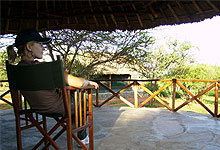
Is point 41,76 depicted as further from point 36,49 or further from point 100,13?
point 100,13

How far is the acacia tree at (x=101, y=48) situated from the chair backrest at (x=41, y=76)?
21.1 feet

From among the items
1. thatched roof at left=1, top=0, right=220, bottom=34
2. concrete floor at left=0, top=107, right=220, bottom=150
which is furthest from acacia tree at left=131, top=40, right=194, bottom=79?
thatched roof at left=1, top=0, right=220, bottom=34

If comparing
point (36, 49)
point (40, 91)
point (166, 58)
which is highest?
point (166, 58)

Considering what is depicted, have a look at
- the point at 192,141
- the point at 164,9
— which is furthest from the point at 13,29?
the point at 192,141

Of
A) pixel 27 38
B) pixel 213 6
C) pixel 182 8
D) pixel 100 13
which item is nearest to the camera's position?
pixel 27 38

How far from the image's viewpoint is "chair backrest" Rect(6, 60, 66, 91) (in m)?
1.40

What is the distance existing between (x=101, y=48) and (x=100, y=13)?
6146 mm

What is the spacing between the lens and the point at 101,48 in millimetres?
9023

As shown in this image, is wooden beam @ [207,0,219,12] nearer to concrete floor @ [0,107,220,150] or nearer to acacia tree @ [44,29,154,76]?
concrete floor @ [0,107,220,150]

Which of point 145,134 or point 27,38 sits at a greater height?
point 27,38

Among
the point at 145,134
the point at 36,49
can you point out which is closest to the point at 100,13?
the point at 36,49

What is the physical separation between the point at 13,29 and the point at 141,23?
2243 mm

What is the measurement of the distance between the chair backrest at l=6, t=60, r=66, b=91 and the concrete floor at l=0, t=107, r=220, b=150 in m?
1.13

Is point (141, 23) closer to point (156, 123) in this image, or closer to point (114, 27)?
point (114, 27)
